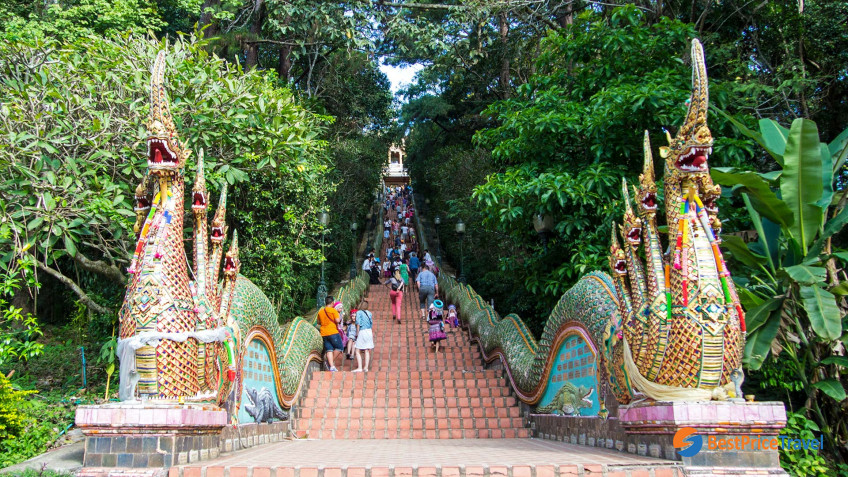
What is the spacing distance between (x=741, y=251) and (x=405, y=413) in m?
4.98

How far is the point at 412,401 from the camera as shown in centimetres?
945

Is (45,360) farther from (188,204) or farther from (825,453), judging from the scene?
(825,453)

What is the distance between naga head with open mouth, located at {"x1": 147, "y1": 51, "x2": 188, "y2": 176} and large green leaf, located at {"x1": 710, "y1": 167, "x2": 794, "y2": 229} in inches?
206

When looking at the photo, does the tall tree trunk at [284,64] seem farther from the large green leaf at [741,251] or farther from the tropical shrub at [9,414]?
the large green leaf at [741,251]

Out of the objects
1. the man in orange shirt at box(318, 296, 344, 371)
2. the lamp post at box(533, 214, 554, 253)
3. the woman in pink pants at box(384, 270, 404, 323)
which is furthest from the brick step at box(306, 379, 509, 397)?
the woman in pink pants at box(384, 270, 404, 323)

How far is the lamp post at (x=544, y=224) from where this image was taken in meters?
9.61

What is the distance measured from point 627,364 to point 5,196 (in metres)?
7.61

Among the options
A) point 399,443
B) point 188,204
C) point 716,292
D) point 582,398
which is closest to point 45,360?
point 188,204

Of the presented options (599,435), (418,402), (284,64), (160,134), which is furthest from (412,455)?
Answer: (284,64)

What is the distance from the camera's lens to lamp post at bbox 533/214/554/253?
9.61 metres

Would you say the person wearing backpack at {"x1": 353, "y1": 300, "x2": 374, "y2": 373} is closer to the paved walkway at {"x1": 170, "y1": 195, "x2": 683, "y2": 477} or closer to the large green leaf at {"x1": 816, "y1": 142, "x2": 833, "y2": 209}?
the paved walkway at {"x1": 170, "y1": 195, "x2": 683, "y2": 477}

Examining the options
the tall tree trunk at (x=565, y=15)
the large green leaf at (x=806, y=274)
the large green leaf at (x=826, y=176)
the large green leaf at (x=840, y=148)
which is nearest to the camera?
the large green leaf at (x=806, y=274)

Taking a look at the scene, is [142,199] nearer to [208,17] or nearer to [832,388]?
[832,388]

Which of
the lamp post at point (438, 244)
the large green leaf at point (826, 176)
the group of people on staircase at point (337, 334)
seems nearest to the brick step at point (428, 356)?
the group of people on staircase at point (337, 334)
